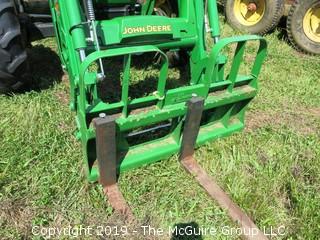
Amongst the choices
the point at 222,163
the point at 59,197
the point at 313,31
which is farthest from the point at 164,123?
the point at 313,31

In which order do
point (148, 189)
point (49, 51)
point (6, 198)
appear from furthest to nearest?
point (49, 51), point (148, 189), point (6, 198)

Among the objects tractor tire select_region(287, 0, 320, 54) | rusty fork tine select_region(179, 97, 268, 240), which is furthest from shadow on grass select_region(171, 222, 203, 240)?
tractor tire select_region(287, 0, 320, 54)

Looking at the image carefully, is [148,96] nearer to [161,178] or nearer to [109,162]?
[109,162]

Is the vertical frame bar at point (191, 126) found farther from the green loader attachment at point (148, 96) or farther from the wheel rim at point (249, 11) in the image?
the wheel rim at point (249, 11)

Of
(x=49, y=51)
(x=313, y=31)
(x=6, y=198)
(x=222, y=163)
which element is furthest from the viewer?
(x=313, y=31)

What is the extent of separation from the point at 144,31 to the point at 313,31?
11.5 ft

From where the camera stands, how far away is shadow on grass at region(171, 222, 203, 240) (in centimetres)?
228

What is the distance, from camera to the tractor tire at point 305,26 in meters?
5.05

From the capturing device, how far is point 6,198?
237 cm

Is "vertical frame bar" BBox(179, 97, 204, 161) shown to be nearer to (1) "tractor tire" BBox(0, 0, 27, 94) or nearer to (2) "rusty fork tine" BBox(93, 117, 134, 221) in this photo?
(2) "rusty fork tine" BBox(93, 117, 134, 221)

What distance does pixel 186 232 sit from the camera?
2326mm

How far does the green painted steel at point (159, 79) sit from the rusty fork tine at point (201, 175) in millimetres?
77

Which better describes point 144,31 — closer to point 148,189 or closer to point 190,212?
point 148,189

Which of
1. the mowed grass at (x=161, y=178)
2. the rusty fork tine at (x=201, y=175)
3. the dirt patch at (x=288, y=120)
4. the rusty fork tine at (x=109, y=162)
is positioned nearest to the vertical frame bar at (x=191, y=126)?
the rusty fork tine at (x=201, y=175)
